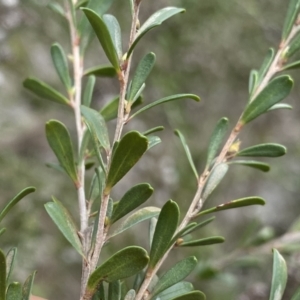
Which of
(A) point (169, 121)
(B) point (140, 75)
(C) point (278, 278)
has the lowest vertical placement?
(A) point (169, 121)

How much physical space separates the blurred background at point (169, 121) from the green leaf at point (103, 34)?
441 mm

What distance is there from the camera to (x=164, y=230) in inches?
9.7

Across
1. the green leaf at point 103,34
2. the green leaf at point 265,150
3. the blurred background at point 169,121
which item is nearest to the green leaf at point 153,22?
the green leaf at point 103,34

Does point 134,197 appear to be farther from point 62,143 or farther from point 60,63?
point 60,63

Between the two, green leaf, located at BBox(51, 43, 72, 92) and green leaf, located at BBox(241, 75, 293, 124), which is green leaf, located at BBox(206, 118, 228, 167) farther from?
green leaf, located at BBox(51, 43, 72, 92)

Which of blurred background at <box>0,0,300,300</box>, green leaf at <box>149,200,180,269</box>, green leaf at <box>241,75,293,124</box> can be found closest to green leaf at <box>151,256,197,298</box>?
green leaf at <box>149,200,180,269</box>

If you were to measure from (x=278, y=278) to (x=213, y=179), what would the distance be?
0.08 metres

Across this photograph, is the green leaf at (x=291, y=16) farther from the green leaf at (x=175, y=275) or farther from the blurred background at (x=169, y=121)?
the blurred background at (x=169, y=121)

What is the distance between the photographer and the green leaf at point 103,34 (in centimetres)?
24

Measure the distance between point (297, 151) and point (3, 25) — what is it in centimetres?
91

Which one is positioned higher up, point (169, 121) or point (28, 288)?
point (28, 288)

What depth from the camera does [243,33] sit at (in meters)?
1.16

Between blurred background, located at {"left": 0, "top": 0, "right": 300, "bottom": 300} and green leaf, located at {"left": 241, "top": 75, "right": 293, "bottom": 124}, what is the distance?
35 cm

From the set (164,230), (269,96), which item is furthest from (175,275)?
(269,96)
